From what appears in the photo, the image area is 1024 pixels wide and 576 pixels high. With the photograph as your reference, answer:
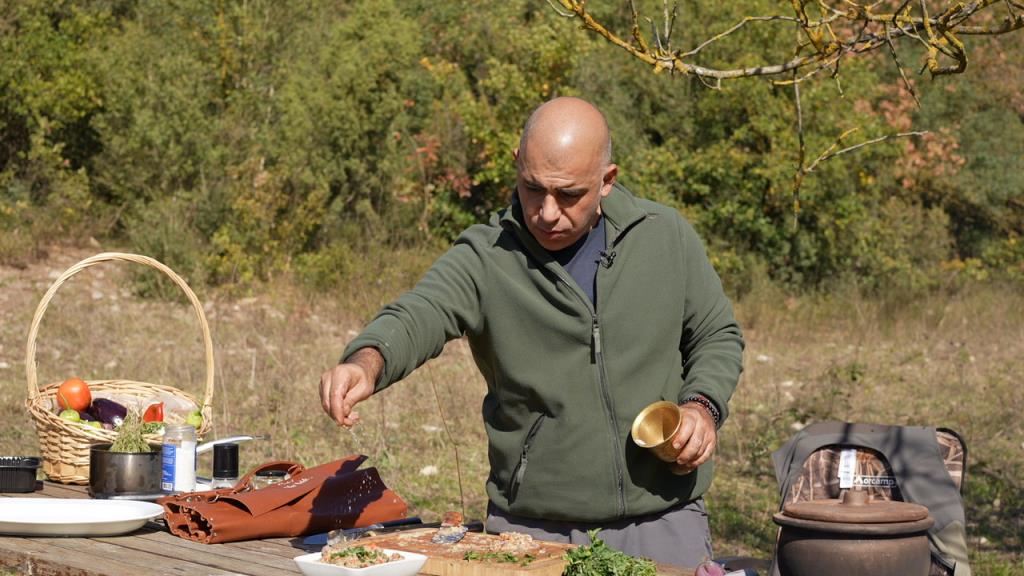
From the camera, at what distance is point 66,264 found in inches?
647

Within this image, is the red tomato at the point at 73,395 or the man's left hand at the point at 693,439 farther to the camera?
the red tomato at the point at 73,395

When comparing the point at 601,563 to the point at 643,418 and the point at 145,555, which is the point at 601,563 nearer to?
the point at 643,418

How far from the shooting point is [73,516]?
353cm

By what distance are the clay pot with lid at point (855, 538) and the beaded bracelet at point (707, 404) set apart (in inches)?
27.7

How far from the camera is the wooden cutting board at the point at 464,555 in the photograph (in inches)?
115

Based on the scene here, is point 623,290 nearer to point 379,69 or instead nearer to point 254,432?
point 254,432

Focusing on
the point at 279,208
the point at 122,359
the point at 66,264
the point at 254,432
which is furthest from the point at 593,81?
the point at 254,432

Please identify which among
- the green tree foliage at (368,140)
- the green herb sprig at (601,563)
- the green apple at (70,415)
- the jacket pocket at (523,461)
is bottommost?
the green herb sprig at (601,563)

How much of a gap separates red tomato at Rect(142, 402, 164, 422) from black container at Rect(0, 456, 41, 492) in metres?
0.42

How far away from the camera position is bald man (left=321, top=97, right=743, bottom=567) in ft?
12.1

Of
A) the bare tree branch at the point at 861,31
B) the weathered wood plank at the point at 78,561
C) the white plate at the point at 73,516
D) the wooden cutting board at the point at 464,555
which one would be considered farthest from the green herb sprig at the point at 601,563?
the bare tree branch at the point at 861,31

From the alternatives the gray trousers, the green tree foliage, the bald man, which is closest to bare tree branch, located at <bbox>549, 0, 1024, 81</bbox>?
the bald man

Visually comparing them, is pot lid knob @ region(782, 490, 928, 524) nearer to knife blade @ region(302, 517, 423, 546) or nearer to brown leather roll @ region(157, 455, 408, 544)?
knife blade @ region(302, 517, 423, 546)

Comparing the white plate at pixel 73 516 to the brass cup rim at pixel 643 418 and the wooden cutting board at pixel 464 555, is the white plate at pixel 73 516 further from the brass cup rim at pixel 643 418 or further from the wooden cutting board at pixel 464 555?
the brass cup rim at pixel 643 418
